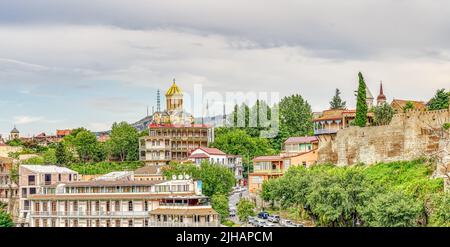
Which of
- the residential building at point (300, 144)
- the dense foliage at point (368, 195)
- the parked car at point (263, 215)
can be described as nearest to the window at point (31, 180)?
the residential building at point (300, 144)

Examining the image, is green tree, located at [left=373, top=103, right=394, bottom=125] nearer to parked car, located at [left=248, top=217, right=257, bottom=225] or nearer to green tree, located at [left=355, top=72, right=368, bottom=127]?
green tree, located at [left=355, top=72, right=368, bottom=127]

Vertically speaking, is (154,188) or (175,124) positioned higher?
(175,124)

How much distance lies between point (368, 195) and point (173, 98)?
534 inches

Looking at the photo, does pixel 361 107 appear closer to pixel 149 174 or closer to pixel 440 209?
pixel 149 174

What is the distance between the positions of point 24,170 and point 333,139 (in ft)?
34.1

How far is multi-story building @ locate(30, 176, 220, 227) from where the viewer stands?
17859 millimetres

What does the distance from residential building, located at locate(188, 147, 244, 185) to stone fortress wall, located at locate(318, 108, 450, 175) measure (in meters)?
6.13

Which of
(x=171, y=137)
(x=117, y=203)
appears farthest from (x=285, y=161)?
(x=171, y=137)

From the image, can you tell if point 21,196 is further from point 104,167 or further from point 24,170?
point 104,167

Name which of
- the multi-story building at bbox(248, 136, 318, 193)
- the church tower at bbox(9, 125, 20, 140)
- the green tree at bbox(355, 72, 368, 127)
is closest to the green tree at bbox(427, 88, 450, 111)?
the green tree at bbox(355, 72, 368, 127)

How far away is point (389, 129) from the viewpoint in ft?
60.5

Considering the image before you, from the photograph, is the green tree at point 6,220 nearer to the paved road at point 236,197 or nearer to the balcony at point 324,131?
the paved road at point 236,197

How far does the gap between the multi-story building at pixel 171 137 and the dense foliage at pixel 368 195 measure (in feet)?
31.9
